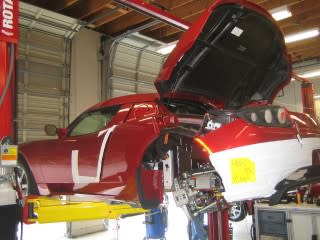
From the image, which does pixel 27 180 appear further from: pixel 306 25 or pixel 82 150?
pixel 306 25

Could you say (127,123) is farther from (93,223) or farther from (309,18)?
(309,18)

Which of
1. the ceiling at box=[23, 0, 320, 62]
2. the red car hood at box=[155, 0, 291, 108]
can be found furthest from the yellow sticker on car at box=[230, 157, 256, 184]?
the ceiling at box=[23, 0, 320, 62]

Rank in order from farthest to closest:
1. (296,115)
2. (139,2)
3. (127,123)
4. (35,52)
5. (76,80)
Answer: (76,80) → (35,52) → (139,2) → (127,123) → (296,115)

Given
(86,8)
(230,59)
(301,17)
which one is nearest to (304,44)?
(301,17)

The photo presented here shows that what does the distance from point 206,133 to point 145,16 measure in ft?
18.9

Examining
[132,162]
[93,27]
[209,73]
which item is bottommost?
[132,162]

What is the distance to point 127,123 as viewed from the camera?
2930mm

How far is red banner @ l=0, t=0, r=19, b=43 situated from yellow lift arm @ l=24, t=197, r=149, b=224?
4.05ft

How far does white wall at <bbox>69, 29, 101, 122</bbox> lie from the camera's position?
24.0 feet

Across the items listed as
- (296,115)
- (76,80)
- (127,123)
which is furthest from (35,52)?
(296,115)

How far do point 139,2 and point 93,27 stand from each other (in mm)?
4747

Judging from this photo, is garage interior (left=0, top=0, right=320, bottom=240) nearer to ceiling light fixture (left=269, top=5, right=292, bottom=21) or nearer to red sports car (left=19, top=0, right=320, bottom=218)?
ceiling light fixture (left=269, top=5, right=292, bottom=21)

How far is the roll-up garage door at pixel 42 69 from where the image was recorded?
629cm

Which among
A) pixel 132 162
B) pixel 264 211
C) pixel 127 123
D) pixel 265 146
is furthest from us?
pixel 264 211
